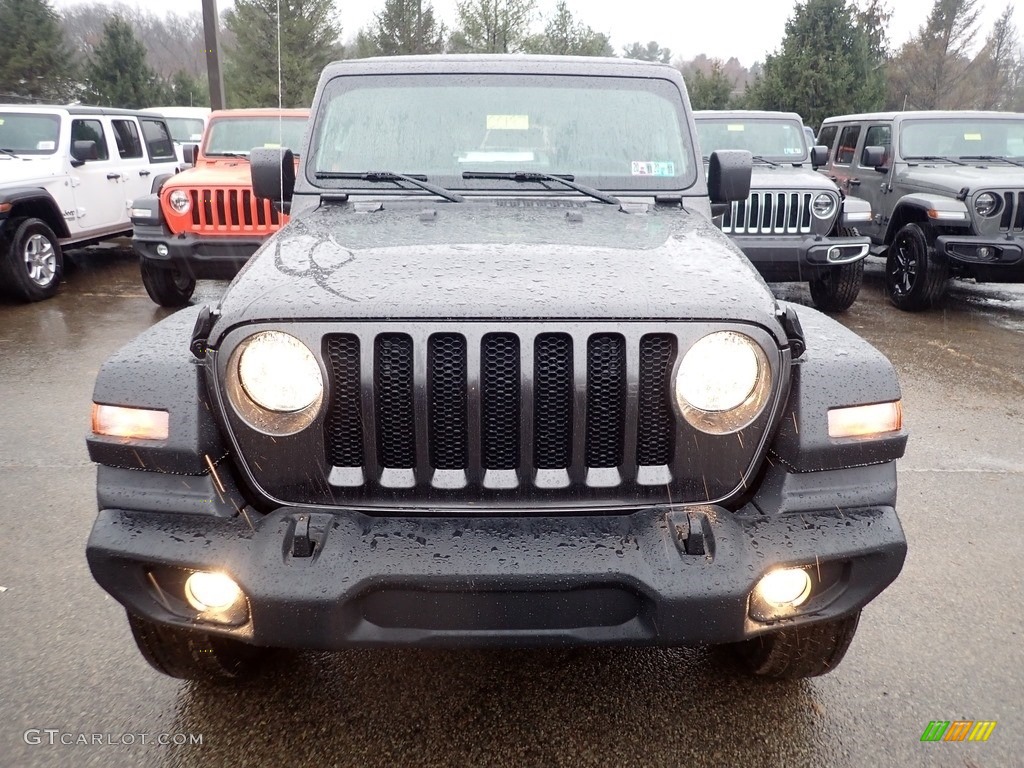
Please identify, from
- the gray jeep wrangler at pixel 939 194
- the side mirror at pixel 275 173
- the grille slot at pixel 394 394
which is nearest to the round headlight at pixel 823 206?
the gray jeep wrangler at pixel 939 194

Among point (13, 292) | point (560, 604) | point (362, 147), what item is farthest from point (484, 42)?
point (560, 604)

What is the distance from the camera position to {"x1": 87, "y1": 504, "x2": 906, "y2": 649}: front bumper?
1.77 metres

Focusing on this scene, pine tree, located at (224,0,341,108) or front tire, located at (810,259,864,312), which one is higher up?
pine tree, located at (224,0,341,108)

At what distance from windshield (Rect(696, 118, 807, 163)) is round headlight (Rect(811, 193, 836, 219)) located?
136 cm

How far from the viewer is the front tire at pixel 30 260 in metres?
7.55

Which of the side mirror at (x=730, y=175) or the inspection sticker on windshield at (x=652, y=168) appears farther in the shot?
the side mirror at (x=730, y=175)

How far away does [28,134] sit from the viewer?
842cm

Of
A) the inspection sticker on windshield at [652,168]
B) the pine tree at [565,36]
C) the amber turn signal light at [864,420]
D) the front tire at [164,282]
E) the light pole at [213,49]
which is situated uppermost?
the pine tree at [565,36]

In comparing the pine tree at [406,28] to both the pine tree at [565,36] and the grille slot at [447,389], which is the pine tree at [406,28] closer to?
the pine tree at [565,36]

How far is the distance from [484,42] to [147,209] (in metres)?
23.6

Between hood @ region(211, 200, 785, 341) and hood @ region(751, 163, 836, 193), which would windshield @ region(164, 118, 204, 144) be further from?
hood @ region(211, 200, 785, 341)

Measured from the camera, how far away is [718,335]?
1883 mm

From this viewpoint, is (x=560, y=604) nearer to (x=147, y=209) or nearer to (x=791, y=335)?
(x=791, y=335)

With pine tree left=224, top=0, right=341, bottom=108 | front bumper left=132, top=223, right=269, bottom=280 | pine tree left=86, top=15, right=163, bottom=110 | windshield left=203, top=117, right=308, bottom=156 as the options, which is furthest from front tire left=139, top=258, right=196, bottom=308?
pine tree left=86, top=15, right=163, bottom=110
